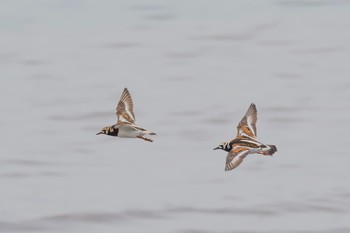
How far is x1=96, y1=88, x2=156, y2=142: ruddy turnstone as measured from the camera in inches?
1028

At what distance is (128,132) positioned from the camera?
26266mm

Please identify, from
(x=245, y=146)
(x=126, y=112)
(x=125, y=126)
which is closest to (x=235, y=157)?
(x=245, y=146)

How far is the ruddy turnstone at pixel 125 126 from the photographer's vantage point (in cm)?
2611

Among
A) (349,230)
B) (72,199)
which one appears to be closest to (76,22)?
(72,199)

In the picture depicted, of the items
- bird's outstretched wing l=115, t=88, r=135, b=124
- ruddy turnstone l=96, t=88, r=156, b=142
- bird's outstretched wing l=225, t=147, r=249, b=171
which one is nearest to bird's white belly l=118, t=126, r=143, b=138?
ruddy turnstone l=96, t=88, r=156, b=142

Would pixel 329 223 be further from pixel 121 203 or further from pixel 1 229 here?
pixel 1 229

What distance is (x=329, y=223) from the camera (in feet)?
93.4

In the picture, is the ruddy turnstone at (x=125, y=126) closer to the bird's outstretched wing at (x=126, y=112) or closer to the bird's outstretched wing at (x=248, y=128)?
the bird's outstretched wing at (x=126, y=112)

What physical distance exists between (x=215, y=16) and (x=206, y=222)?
993 inches

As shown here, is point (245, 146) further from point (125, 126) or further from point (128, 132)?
point (125, 126)

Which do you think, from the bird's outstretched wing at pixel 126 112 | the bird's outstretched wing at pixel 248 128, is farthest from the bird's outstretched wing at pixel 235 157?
the bird's outstretched wing at pixel 126 112

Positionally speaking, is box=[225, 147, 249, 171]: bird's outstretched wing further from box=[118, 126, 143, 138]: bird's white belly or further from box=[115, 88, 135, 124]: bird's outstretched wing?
box=[115, 88, 135, 124]: bird's outstretched wing

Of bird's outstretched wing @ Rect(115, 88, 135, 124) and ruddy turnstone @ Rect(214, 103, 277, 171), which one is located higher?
bird's outstretched wing @ Rect(115, 88, 135, 124)

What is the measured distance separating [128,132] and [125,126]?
41cm
